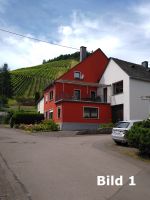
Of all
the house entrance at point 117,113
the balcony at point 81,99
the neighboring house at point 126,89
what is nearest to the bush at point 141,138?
the neighboring house at point 126,89

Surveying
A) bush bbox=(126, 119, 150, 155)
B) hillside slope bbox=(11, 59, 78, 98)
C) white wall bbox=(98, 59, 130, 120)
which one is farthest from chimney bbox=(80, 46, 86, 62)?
hillside slope bbox=(11, 59, 78, 98)

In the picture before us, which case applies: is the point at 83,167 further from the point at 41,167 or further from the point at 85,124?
the point at 85,124

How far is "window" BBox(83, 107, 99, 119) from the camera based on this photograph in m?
40.5

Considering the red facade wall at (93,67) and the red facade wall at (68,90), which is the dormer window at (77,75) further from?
the red facade wall at (68,90)

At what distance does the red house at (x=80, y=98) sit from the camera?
39562 mm

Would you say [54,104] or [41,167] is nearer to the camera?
[41,167]

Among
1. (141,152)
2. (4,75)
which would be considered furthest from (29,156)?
(4,75)

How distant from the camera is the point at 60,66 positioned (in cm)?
12600

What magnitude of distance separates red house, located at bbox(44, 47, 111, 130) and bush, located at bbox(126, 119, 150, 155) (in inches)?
904

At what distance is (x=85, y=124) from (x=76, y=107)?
2.14 metres

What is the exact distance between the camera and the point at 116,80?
4116cm

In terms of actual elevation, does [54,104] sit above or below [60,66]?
below

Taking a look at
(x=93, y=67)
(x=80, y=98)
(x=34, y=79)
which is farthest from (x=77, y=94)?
(x=34, y=79)

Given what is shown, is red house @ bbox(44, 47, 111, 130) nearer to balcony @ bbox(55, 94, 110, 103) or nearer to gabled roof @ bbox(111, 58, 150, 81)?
balcony @ bbox(55, 94, 110, 103)
